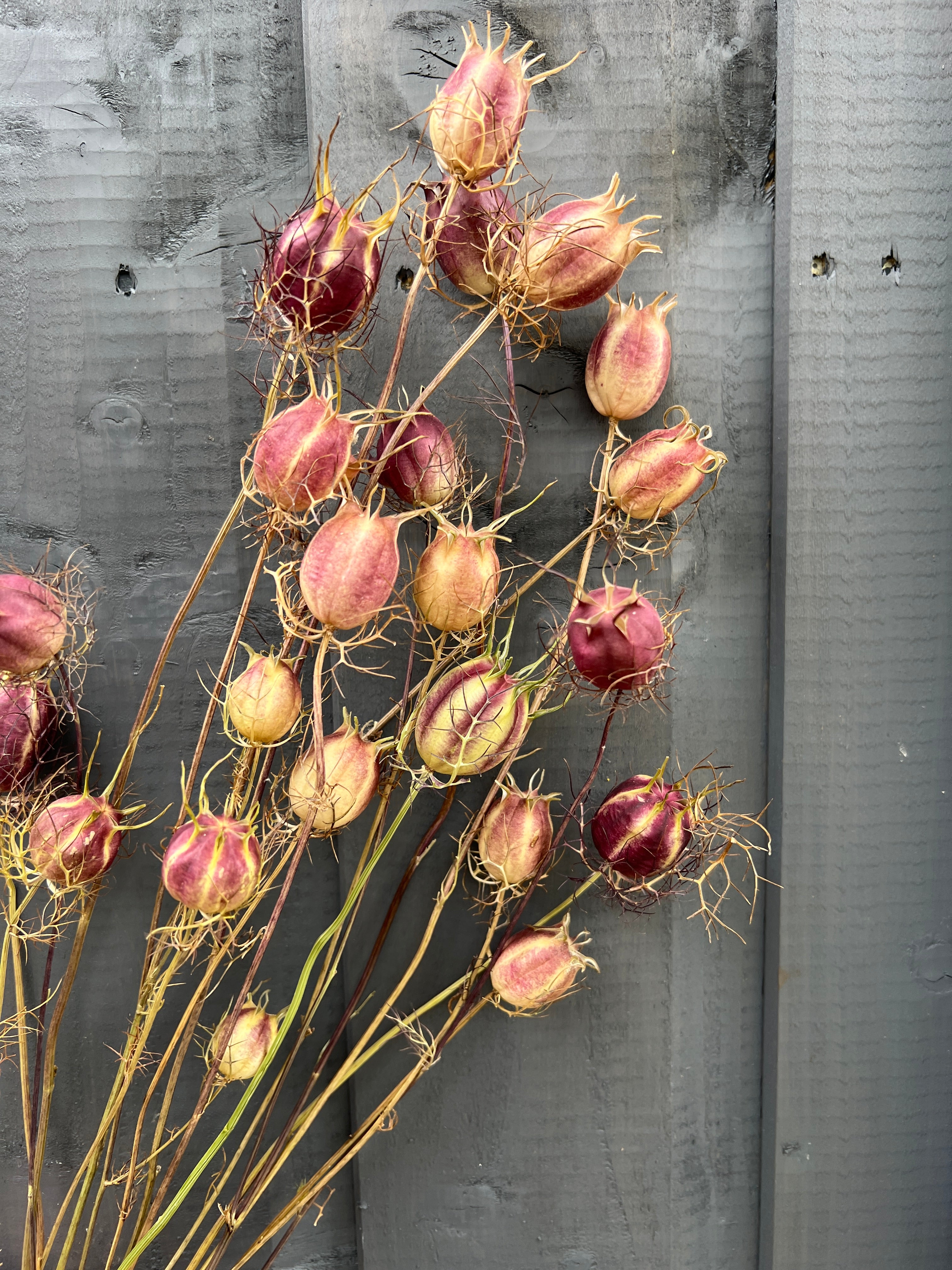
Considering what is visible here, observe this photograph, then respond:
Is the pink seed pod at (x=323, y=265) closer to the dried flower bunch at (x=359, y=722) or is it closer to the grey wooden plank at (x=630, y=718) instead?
the dried flower bunch at (x=359, y=722)

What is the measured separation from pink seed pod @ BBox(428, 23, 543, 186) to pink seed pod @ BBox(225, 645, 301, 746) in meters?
0.29

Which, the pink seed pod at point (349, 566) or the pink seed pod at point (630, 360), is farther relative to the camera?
the pink seed pod at point (630, 360)

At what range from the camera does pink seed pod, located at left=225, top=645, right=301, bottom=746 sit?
0.45 m

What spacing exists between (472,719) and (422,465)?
16 cm

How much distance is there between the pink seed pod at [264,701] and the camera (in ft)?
1.48

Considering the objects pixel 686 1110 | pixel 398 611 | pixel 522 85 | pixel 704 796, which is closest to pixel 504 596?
pixel 398 611

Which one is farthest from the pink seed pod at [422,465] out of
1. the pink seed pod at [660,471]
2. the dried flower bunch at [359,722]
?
the pink seed pod at [660,471]

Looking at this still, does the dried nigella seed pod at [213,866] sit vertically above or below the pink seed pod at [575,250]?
below

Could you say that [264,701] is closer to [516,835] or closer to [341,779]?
[341,779]

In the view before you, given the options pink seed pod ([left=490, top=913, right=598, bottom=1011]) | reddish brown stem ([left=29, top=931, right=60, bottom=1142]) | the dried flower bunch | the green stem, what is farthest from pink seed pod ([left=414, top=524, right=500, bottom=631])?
reddish brown stem ([left=29, top=931, right=60, bottom=1142])

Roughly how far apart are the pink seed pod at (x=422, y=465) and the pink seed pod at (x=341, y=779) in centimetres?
15

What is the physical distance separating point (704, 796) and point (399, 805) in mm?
224

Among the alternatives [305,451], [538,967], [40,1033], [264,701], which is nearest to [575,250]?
[305,451]

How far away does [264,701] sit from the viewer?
451 millimetres
